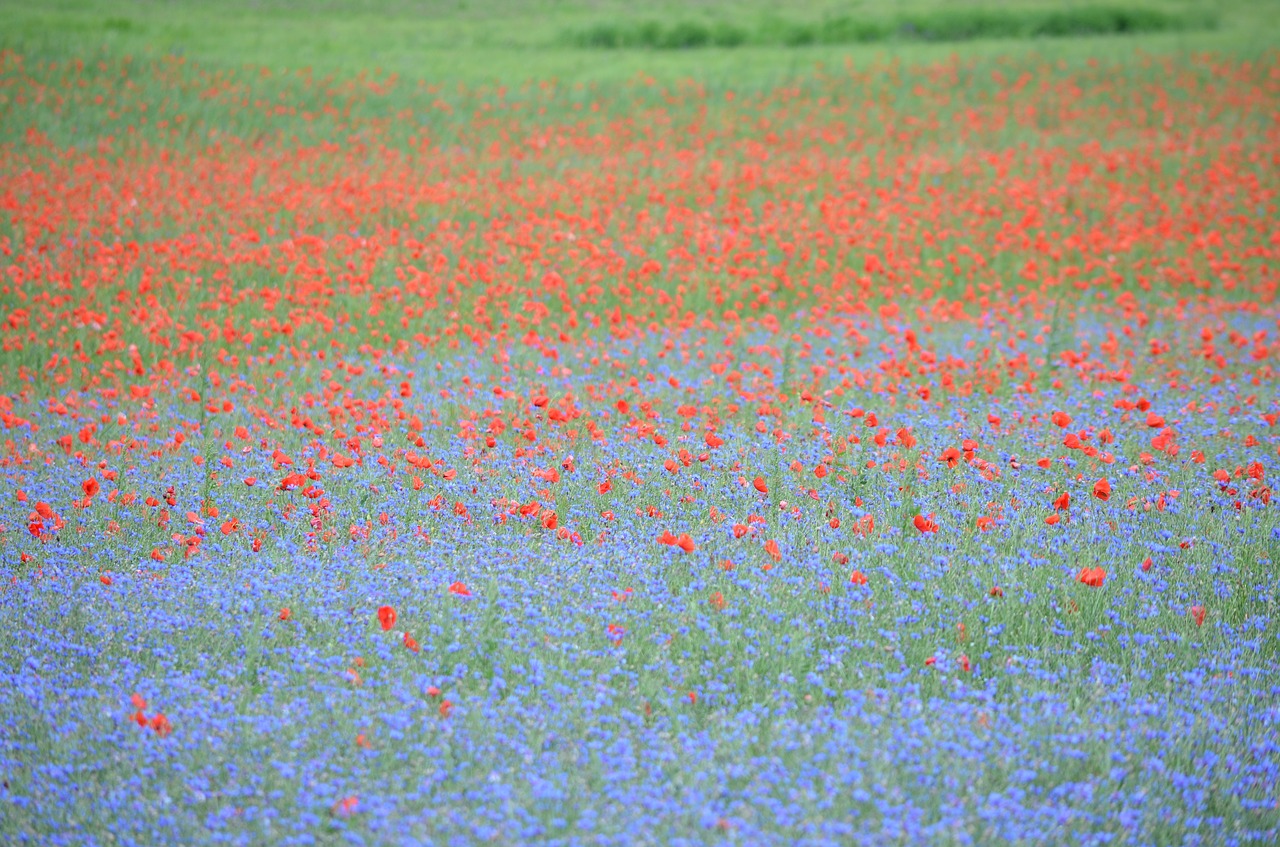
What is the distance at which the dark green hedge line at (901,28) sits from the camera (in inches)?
1129

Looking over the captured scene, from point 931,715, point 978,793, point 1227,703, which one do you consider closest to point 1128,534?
point 1227,703

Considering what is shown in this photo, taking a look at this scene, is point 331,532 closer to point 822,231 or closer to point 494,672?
point 494,672

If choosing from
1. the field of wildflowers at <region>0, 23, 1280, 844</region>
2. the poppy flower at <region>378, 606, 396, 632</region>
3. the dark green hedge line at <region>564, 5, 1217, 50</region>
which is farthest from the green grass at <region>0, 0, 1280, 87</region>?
the poppy flower at <region>378, 606, 396, 632</region>

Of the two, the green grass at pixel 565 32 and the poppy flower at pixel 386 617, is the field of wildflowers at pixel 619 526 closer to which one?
the poppy flower at pixel 386 617

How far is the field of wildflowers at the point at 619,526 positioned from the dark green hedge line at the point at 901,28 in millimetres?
14632

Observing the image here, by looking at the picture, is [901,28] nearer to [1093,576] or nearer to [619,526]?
[619,526]

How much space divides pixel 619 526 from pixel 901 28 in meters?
27.9

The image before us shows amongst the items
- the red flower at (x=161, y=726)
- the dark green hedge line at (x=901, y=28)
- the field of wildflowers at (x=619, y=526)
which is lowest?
the dark green hedge line at (x=901, y=28)

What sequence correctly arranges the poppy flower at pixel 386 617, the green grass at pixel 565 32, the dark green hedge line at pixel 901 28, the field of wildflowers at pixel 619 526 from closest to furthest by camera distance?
the field of wildflowers at pixel 619 526 → the poppy flower at pixel 386 617 → the green grass at pixel 565 32 → the dark green hedge line at pixel 901 28

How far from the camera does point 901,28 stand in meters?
30.9

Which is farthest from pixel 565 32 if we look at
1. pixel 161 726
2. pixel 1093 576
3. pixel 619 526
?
pixel 161 726

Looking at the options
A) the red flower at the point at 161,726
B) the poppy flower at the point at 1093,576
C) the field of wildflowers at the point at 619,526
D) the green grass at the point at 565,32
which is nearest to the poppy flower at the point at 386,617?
the field of wildflowers at the point at 619,526

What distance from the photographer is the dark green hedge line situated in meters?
28.7

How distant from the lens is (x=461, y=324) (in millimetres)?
11586
